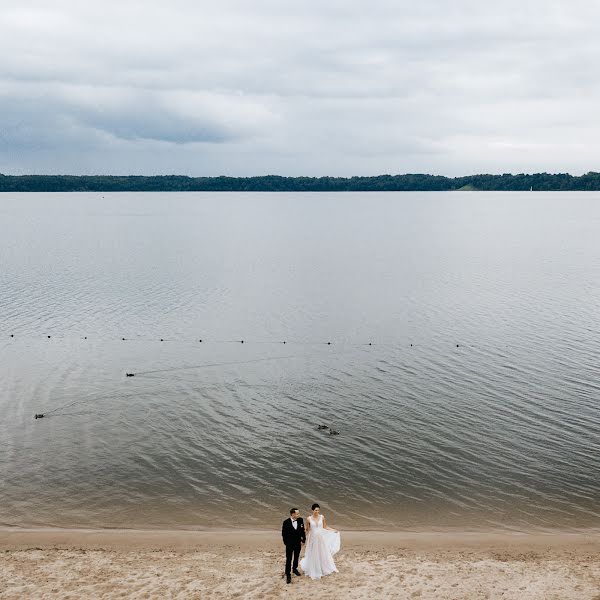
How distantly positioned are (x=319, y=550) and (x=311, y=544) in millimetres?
384

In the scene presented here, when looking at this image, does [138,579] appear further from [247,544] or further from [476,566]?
[476,566]

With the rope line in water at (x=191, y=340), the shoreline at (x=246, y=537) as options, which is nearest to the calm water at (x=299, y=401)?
the rope line in water at (x=191, y=340)

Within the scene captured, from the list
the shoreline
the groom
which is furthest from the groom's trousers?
the shoreline

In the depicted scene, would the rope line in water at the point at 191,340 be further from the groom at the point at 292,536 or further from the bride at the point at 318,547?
the groom at the point at 292,536

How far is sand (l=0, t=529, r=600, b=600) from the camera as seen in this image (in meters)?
20.5

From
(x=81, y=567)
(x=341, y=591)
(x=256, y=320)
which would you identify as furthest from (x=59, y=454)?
(x=256, y=320)

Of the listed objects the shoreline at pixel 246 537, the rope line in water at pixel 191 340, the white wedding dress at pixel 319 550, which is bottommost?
the shoreline at pixel 246 537

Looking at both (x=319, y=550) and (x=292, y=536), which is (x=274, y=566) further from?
(x=292, y=536)

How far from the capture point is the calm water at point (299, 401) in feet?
95.0

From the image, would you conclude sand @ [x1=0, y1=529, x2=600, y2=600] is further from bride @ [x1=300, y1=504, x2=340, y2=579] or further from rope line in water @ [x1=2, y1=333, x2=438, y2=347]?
rope line in water @ [x1=2, y1=333, x2=438, y2=347]

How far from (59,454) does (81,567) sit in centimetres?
1216

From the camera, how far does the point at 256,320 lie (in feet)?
216

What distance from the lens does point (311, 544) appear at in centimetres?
2098

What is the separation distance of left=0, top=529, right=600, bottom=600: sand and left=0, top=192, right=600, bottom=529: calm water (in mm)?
1938
